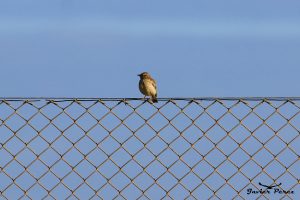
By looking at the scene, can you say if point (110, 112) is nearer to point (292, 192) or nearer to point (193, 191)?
point (193, 191)

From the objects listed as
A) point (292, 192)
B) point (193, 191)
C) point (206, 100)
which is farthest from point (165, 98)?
point (292, 192)

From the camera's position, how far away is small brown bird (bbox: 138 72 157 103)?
33.6 ft

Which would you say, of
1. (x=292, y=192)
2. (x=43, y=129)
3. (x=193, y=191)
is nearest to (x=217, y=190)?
(x=193, y=191)

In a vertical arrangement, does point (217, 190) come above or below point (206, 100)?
below

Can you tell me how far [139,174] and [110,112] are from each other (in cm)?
39

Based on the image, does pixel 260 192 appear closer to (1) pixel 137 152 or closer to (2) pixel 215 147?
(2) pixel 215 147

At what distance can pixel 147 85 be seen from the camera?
1045 centimetres

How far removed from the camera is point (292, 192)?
408 centimetres

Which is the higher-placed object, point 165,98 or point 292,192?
point 165,98

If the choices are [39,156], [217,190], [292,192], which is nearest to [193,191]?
[217,190]

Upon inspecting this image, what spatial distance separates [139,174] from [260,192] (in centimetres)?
61

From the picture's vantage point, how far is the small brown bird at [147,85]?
1025 centimetres

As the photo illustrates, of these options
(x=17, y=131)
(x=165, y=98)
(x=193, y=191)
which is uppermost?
(x=165, y=98)

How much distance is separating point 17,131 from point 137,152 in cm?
62
